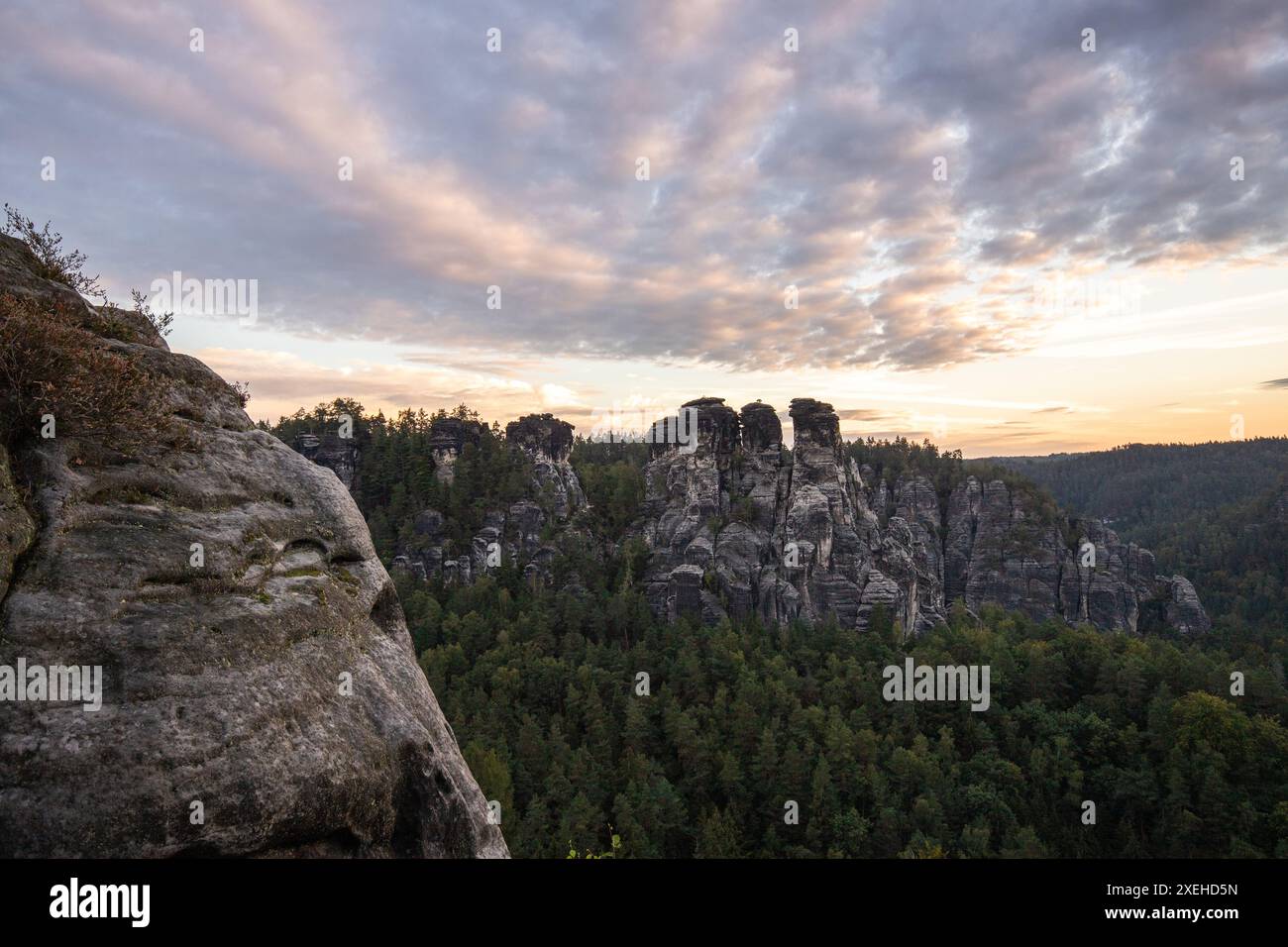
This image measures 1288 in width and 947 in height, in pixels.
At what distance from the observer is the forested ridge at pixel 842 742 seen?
42219 mm

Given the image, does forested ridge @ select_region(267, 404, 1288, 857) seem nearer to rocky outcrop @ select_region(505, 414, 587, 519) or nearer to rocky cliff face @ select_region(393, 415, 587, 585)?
rocky cliff face @ select_region(393, 415, 587, 585)

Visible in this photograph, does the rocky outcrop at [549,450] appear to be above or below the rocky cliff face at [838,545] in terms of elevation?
above

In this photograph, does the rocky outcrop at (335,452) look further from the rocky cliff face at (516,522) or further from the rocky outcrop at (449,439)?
the rocky cliff face at (516,522)

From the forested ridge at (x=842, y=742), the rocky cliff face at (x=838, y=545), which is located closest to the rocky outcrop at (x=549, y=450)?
the rocky cliff face at (x=838, y=545)

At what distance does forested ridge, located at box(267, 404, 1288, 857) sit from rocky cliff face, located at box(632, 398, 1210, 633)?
815 cm

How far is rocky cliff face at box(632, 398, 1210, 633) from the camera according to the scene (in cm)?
8288

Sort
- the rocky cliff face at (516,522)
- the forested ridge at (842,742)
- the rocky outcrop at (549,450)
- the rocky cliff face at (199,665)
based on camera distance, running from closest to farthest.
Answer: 1. the rocky cliff face at (199,665)
2. the forested ridge at (842,742)
3. the rocky cliff face at (516,522)
4. the rocky outcrop at (549,450)

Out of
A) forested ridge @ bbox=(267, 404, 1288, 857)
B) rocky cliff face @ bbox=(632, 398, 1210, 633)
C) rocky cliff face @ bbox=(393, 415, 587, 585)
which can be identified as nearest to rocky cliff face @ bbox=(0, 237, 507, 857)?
forested ridge @ bbox=(267, 404, 1288, 857)

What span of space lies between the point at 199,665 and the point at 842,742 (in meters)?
49.2

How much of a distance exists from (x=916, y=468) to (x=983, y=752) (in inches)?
3603

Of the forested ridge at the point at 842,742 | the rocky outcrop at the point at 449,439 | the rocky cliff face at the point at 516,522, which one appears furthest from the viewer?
the rocky outcrop at the point at 449,439

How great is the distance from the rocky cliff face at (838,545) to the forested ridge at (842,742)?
8.15 m

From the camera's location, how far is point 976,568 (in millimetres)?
117438

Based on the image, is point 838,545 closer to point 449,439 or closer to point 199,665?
point 449,439
